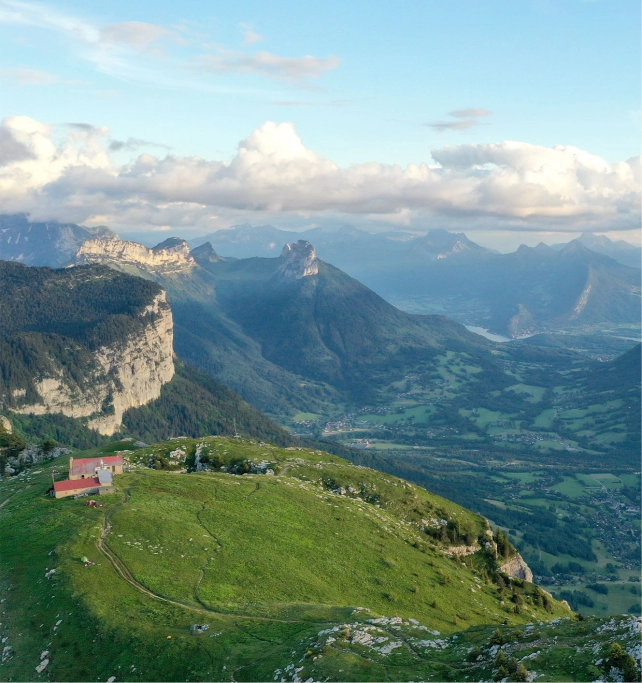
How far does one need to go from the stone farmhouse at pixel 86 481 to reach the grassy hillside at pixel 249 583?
2.37 meters

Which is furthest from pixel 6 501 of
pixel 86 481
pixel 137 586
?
pixel 137 586

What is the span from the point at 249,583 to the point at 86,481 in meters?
35.1

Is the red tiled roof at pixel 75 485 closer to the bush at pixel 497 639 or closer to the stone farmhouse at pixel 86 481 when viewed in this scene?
the stone farmhouse at pixel 86 481

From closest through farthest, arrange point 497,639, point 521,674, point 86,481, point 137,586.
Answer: point 521,674 → point 497,639 → point 137,586 → point 86,481

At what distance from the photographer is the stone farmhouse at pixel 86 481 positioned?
82.1m

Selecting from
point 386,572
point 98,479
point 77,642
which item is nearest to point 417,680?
point 77,642

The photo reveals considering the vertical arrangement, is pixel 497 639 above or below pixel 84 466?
above

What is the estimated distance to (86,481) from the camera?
3270 inches

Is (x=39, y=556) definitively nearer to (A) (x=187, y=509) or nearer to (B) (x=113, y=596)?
(B) (x=113, y=596)

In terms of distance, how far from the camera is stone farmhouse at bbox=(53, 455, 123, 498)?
82062mm

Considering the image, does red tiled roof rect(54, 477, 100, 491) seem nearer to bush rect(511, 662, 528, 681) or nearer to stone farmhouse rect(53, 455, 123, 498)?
stone farmhouse rect(53, 455, 123, 498)

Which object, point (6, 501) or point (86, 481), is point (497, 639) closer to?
point (86, 481)

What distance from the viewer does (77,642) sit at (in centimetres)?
4681

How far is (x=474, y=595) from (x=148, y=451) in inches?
2896
